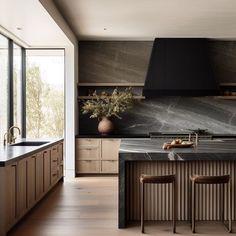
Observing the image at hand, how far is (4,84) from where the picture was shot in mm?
6234

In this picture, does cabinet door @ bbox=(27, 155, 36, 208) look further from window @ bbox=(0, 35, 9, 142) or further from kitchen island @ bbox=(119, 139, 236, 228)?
window @ bbox=(0, 35, 9, 142)

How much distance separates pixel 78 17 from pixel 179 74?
95.0 inches

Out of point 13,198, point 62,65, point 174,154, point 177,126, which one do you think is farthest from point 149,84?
point 13,198

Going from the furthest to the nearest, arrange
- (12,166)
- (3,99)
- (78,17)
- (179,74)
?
(179,74) < (3,99) < (78,17) < (12,166)

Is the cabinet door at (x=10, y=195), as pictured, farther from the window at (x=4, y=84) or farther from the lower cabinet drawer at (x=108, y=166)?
the lower cabinet drawer at (x=108, y=166)

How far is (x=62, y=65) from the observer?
741cm

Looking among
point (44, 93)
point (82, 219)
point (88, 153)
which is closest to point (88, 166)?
point (88, 153)

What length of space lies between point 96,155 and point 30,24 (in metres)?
2.85

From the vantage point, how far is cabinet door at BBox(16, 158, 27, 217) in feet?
12.8

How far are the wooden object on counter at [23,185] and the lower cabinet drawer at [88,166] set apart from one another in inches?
56.0

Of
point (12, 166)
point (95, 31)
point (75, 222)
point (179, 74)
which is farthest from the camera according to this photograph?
point (179, 74)

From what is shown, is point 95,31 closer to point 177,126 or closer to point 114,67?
point 114,67

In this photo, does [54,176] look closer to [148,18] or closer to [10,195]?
[10,195]

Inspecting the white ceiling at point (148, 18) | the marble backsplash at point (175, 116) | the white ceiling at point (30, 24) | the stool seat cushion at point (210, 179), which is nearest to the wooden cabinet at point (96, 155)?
the marble backsplash at point (175, 116)
